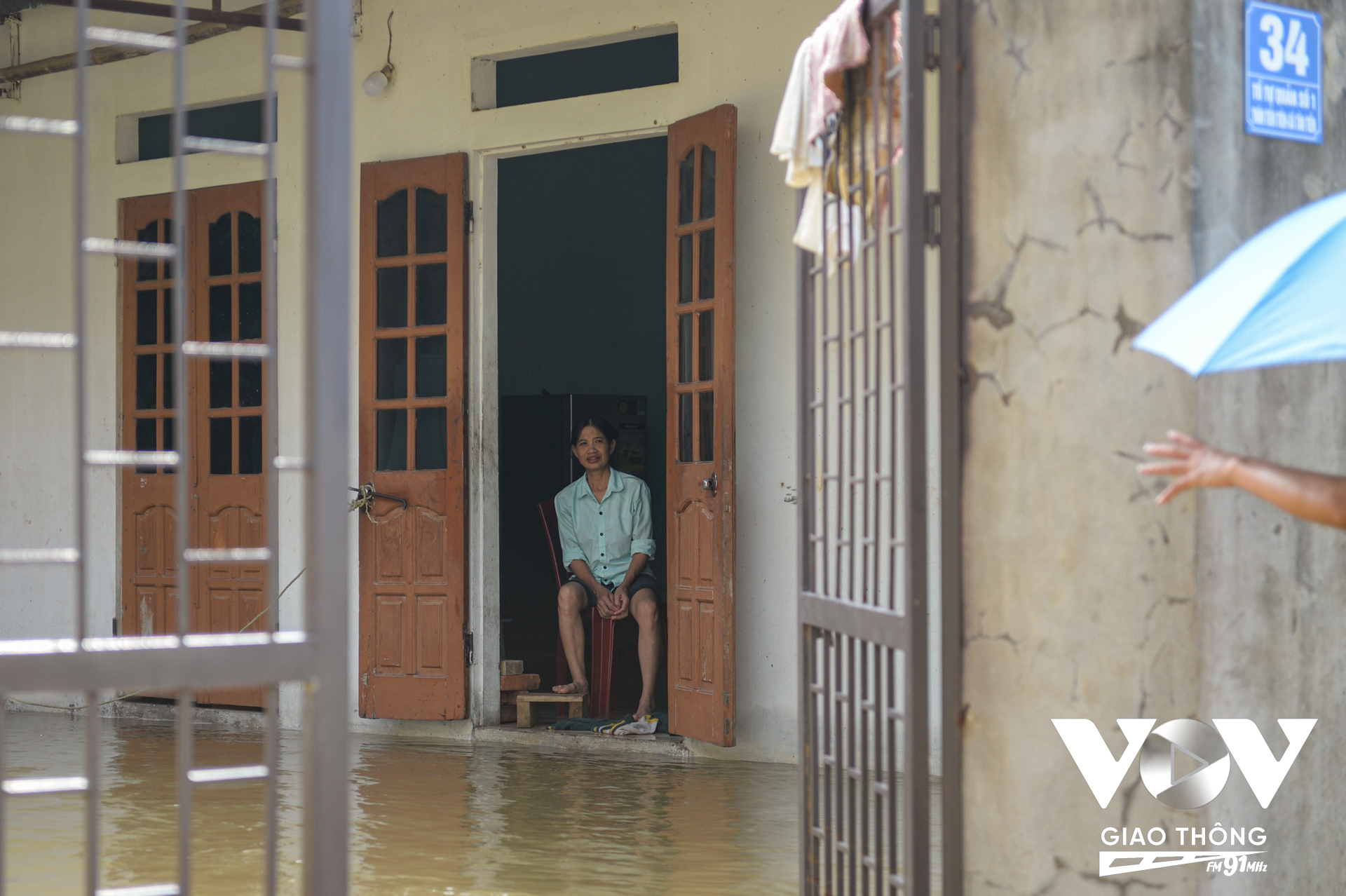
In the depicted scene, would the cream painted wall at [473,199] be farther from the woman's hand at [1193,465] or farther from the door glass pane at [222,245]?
the woman's hand at [1193,465]

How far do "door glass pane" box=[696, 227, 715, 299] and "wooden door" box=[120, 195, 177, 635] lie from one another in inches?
124

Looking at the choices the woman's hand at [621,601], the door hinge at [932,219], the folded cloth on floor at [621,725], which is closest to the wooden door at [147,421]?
the folded cloth on floor at [621,725]

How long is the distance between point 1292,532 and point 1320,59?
103cm

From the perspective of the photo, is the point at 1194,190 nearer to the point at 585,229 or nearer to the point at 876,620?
the point at 876,620

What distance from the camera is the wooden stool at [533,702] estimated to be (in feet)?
21.0

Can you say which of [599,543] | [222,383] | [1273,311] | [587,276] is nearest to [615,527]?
[599,543]

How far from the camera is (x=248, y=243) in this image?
6.99 metres

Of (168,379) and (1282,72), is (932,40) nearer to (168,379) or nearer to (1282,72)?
(1282,72)

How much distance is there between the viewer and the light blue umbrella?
1.79 metres

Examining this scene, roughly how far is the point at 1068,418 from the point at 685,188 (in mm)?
3546

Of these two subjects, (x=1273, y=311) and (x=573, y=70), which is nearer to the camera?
(x=1273, y=311)

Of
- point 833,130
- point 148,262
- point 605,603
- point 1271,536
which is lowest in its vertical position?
point 605,603

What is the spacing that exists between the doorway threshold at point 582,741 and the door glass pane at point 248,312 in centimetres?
245

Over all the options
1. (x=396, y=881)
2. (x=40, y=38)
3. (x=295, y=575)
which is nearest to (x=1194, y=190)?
(x=396, y=881)
